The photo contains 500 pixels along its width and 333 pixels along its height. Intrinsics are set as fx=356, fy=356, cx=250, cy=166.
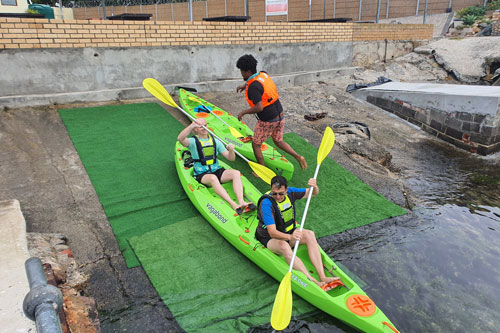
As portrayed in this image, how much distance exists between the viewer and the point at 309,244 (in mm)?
4051

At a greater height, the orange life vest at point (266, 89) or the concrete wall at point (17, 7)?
the concrete wall at point (17, 7)

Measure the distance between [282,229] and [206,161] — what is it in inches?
70.6

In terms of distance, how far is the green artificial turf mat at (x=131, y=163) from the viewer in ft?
16.3

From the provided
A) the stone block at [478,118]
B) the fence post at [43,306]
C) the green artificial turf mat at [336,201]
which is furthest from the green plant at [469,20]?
the fence post at [43,306]

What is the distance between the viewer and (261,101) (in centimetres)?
566

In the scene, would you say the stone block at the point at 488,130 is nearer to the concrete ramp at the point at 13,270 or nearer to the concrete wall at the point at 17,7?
the concrete ramp at the point at 13,270

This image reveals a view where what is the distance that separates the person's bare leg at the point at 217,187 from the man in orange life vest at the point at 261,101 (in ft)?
3.98

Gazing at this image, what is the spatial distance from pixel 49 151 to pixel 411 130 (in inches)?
323

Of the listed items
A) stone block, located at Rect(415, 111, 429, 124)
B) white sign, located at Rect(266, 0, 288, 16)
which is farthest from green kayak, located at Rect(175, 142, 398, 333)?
white sign, located at Rect(266, 0, 288, 16)

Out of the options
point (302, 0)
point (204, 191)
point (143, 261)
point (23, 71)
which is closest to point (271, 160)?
point (204, 191)

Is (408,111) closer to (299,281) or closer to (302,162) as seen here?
(302,162)

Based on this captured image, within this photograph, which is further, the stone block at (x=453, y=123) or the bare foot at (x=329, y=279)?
the stone block at (x=453, y=123)

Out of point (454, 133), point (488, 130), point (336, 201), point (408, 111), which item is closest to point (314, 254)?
point (336, 201)

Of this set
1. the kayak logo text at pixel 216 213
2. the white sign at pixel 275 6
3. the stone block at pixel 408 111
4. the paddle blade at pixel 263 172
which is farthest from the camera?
the white sign at pixel 275 6
